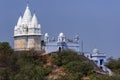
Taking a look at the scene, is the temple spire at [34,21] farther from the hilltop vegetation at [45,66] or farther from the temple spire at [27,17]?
the hilltop vegetation at [45,66]

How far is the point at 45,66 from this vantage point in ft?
166

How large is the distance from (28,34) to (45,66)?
52.3 feet

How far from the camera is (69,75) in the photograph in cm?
4506

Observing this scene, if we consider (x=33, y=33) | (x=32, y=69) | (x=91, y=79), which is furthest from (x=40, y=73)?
(x=33, y=33)

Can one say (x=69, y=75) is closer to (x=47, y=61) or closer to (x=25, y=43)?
(x=47, y=61)

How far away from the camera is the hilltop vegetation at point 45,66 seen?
4416 cm

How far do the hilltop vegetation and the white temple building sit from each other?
10.1 meters

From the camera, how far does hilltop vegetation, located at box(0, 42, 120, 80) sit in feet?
145

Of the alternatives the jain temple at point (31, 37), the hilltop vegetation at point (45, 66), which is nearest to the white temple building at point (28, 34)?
the jain temple at point (31, 37)

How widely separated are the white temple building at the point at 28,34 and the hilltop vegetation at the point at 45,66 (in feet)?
33.0

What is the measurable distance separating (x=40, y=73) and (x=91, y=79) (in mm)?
3903

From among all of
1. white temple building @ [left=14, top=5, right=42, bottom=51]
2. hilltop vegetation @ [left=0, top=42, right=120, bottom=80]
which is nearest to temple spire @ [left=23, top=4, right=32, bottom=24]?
white temple building @ [left=14, top=5, right=42, bottom=51]

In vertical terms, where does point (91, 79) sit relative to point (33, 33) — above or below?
below

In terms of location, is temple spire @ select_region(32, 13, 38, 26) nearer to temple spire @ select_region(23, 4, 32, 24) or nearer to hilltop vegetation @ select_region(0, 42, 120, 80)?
temple spire @ select_region(23, 4, 32, 24)
